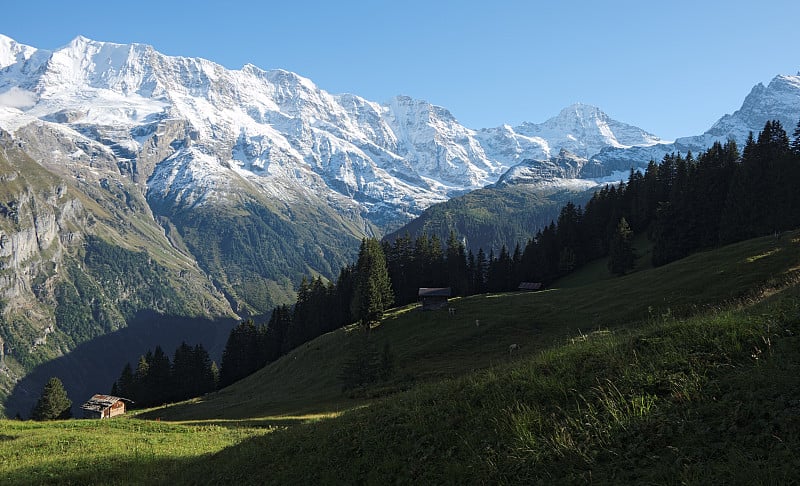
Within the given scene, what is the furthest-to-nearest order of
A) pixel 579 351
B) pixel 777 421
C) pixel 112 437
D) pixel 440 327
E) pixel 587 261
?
pixel 587 261 → pixel 440 327 → pixel 112 437 → pixel 579 351 → pixel 777 421

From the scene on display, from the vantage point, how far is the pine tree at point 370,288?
7544 cm

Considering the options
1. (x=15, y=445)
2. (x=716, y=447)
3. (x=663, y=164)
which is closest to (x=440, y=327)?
(x=15, y=445)

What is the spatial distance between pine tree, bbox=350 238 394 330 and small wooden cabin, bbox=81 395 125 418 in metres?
42.9

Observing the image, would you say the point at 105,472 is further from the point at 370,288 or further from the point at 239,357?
the point at 239,357

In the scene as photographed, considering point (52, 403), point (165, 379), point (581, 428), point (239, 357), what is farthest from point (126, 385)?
point (581, 428)

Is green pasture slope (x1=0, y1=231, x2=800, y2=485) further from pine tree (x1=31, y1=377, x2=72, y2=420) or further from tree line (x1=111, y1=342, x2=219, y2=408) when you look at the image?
tree line (x1=111, y1=342, x2=219, y2=408)

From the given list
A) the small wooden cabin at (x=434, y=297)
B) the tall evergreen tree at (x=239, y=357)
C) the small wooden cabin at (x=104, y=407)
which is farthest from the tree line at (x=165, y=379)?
the small wooden cabin at (x=434, y=297)

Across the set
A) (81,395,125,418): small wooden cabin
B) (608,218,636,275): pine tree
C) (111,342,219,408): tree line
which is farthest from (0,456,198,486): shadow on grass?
(111,342,219,408): tree line

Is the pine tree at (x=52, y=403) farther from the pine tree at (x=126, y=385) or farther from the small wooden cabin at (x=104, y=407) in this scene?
the small wooden cabin at (x=104, y=407)

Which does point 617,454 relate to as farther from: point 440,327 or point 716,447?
point 440,327

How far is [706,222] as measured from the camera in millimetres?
83750

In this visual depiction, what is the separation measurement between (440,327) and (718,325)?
184 ft

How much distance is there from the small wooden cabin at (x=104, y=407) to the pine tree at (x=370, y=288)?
42852mm

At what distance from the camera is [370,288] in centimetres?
7631
